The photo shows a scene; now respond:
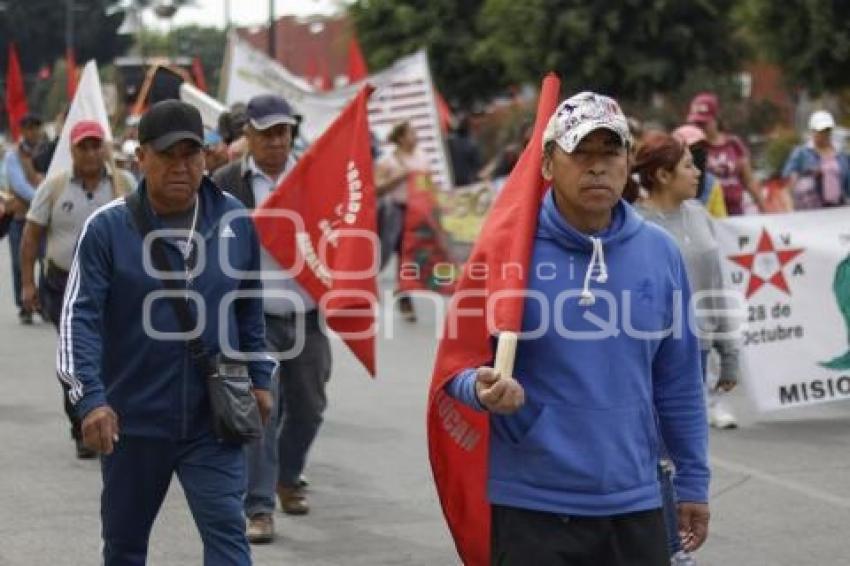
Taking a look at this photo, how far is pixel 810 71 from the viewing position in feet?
88.5

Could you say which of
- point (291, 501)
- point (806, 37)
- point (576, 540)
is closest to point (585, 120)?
point (576, 540)

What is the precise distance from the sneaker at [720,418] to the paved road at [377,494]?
10 centimetres

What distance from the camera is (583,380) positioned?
4613mm

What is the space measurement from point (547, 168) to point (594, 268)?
0.31 metres

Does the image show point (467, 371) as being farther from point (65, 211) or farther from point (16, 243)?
point (16, 243)

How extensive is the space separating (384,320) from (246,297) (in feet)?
35.6

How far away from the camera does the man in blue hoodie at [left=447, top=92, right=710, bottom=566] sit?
4.60 m

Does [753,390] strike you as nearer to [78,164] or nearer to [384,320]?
[78,164]

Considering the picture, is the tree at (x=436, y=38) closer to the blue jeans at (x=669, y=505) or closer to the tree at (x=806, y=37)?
the tree at (x=806, y=37)

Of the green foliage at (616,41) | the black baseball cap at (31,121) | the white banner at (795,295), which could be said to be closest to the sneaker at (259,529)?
the white banner at (795,295)

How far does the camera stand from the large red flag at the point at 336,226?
8.32m

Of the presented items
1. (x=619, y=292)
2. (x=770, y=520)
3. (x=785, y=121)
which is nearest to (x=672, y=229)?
(x=770, y=520)

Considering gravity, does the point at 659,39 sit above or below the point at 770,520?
above

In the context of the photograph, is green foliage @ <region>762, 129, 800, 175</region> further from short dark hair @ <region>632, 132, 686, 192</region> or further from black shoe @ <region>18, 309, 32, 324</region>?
short dark hair @ <region>632, 132, 686, 192</region>
